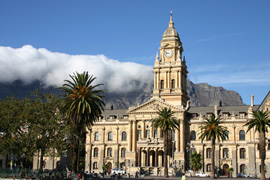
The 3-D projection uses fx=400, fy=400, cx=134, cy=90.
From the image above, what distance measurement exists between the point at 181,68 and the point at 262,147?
45599mm

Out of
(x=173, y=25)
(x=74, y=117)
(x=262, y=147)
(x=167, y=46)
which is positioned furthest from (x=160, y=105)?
(x=74, y=117)

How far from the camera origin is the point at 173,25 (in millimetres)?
122812

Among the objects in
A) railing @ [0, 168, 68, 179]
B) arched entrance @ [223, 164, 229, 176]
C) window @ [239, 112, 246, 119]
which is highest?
window @ [239, 112, 246, 119]

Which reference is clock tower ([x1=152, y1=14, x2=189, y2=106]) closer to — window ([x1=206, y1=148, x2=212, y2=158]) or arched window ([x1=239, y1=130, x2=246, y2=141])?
window ([x1=206, y1=148, x2=212, y2=158])

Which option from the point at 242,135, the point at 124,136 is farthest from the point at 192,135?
the point at 124,136

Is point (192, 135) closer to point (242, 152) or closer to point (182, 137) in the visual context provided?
point (182, 137)

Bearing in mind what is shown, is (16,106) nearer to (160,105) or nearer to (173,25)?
(160,105)

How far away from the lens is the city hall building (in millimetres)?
103000

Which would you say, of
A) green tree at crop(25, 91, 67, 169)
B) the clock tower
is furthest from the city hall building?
green tree at crop(25, 91, 67, 169)

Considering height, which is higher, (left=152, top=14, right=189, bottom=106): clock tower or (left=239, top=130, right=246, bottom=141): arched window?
(left=152, top=14, right=189, bottom=106): clock tower

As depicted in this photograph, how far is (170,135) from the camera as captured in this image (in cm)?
10769

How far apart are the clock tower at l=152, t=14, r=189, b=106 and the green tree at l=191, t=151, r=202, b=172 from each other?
18.3 m

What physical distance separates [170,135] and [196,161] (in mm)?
11863

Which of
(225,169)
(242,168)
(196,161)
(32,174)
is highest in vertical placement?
(196,161)
